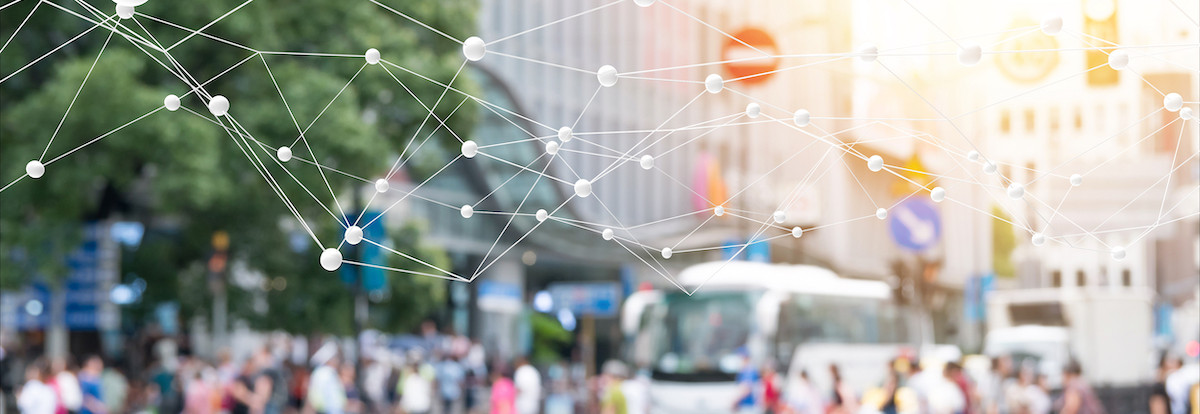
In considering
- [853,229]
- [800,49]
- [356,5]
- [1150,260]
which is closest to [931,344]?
[800,49]

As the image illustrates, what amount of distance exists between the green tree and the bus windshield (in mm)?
3603

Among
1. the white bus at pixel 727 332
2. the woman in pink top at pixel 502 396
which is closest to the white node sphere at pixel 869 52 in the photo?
the woman in pink top at pixel 502 396

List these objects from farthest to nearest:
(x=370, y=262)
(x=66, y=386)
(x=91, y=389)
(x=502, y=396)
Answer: (x=502, y=396)
(x=370, y=262)
(x=91, y=389)
(x=66, y=386)

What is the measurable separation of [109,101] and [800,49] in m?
11.4

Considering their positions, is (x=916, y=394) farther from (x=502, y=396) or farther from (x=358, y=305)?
(x=358, y=305)

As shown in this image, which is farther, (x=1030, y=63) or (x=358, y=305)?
(x=358, y=305)

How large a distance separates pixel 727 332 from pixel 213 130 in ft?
25.4

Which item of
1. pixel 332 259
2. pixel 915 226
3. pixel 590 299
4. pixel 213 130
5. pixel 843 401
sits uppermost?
pixel 213 130

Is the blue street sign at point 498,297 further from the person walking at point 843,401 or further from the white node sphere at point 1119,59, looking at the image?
the white node sphere at point 1119,59

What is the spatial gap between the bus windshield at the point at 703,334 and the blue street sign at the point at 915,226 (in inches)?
87.0

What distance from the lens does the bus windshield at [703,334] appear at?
17.8 meters

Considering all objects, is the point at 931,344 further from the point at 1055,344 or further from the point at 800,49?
the point at 800,49

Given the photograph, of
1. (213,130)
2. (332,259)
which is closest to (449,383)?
(213,130)

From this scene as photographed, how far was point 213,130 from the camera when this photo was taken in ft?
43.1
